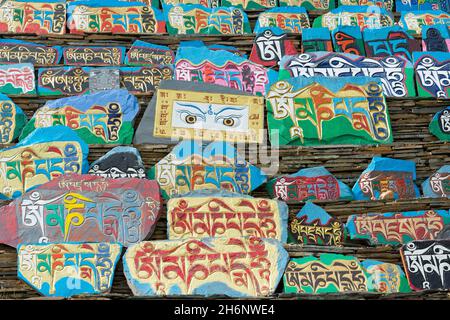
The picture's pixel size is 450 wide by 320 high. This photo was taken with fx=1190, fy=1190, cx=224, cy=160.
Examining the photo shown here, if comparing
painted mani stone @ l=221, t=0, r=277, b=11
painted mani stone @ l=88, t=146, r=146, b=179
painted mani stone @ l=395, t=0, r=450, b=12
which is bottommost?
painted mani stone @ l=88, t=146, r=146, b=179

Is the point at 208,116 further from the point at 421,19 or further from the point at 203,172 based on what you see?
the point at 421,19

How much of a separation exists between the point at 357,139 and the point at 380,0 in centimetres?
428

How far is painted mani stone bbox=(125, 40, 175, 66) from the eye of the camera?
43.0ft

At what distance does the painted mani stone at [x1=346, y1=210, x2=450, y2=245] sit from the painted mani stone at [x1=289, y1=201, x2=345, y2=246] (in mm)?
119

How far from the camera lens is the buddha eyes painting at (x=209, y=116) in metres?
11.8

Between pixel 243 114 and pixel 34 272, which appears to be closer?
pixel 34 272

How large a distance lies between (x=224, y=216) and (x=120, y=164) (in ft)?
4.04

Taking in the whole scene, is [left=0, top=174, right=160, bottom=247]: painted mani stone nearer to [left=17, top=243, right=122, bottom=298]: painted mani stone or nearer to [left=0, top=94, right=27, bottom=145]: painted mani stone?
[left=17, top=243, right=122, bottom=298]: painted mani stone

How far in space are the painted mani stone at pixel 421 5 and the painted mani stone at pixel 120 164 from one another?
5690mm

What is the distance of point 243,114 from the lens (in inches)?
469

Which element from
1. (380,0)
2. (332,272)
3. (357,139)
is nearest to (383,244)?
(332,272)

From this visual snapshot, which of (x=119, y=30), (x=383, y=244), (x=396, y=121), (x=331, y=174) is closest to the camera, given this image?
(x=383, y=244)

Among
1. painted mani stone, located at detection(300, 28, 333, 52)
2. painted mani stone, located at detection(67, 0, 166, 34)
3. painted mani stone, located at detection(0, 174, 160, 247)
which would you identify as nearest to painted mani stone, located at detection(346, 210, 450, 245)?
painted mani stone, located at detection(0, 174, 160, 247)

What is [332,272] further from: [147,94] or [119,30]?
[119,30]
